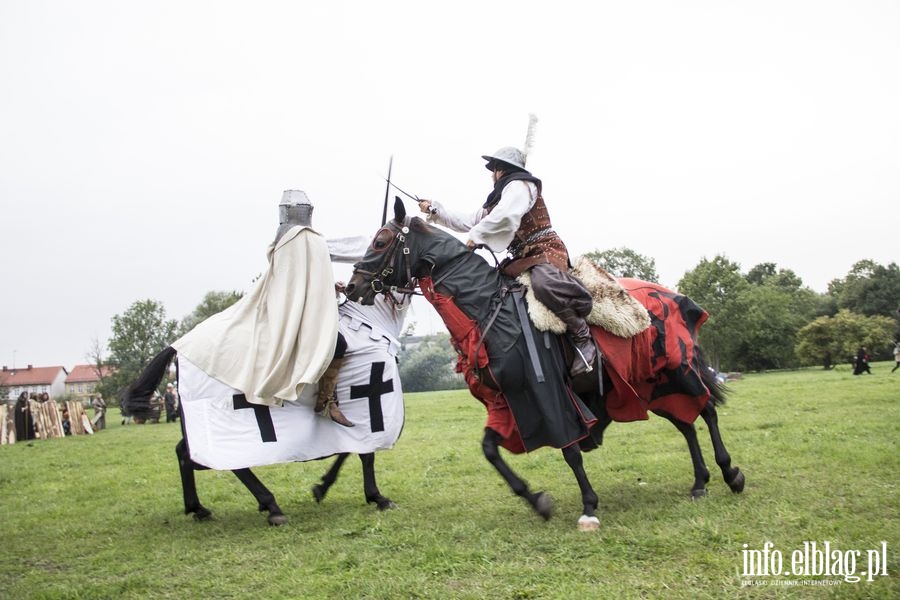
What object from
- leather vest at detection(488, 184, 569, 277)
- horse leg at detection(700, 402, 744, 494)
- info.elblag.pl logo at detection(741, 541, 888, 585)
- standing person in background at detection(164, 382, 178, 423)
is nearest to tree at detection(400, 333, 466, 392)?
standing person in background at detection(164, 382, 178, 423)

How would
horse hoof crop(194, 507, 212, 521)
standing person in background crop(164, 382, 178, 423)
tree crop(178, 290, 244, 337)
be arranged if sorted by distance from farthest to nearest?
tree crop(178, 290, 244, 337)
standing person in background crop(164, 382, 178, 423)
horse hoof crop(194, 507, 212, 521)

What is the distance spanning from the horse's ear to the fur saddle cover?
1.14 m

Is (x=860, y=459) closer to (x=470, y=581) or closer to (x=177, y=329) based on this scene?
(x=470, y=581)

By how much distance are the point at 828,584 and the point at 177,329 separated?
65440 mm

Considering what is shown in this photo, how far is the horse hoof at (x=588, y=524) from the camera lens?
5.38 meters

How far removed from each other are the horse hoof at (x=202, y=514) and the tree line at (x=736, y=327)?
27.7m

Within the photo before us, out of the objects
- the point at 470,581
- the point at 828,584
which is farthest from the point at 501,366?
the point at 828,584

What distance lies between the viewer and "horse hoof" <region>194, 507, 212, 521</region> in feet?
23.3

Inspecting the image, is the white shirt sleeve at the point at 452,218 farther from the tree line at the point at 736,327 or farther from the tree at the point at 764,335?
the tree at the point at 764,335

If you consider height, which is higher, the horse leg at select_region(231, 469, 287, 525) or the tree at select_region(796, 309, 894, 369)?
the tree at select_region(796, 309, 894, 369)

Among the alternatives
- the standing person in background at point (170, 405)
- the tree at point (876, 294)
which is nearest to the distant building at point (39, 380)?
the standing person in background at point (170, 405)

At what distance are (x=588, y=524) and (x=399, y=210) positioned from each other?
117 inches

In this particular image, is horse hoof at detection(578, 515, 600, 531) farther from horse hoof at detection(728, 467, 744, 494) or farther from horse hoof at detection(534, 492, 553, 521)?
horse hoof at detection(728, 467, 744, 494)

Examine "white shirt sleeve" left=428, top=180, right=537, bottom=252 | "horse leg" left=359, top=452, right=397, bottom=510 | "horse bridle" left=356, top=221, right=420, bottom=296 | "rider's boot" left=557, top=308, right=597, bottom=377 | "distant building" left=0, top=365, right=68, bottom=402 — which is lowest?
"distant building" left=0, top=365, right=68, bottom=402
